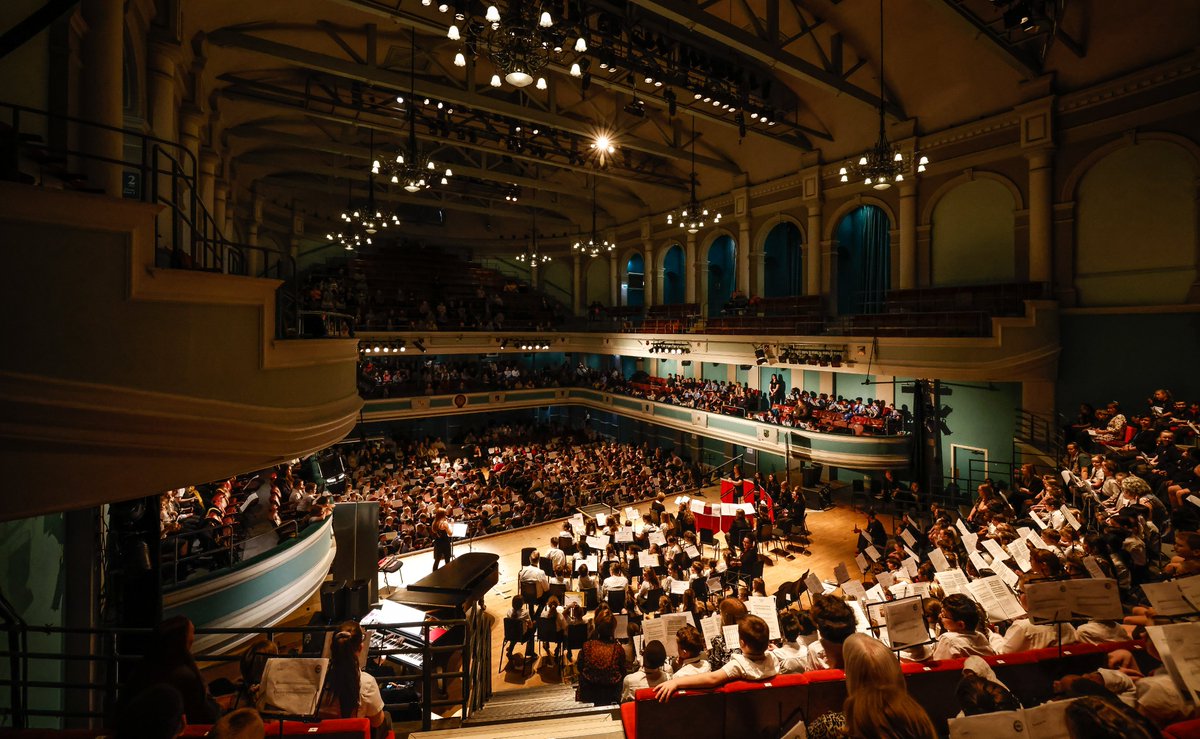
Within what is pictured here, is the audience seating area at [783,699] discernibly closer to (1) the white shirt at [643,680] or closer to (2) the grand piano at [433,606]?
(1) the white shirt at [643,680]

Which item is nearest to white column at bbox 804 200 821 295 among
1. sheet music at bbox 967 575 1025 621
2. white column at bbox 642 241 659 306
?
white column at bbox 642 241 659 306

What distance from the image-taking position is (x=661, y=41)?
1179cm

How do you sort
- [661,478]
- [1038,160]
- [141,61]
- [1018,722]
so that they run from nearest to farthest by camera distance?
1. [1018,722]
2. [141,61]
3. [1038,160]
4. [661,478]

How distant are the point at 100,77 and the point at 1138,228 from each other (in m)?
17.3

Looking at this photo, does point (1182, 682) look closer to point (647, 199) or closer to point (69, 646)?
point (69, 646)

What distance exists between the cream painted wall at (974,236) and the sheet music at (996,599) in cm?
1173

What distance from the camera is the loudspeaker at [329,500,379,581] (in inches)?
403

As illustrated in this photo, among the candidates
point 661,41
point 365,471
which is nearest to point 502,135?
point 661,41

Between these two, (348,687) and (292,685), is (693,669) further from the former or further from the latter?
(292,685)

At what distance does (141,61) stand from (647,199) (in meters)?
18.8

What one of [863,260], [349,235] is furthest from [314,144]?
[863,260]

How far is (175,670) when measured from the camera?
3.00 metres

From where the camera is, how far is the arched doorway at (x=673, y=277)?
2547cm

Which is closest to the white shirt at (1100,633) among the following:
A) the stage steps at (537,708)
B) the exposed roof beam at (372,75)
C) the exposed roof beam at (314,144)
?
the stage steps at (537,708)
